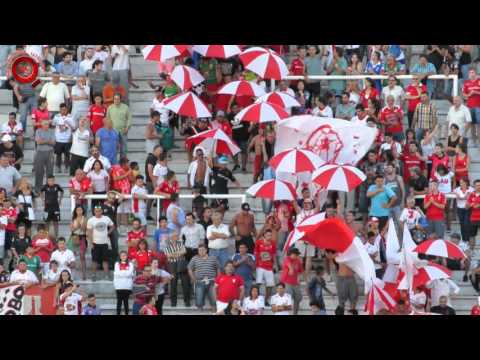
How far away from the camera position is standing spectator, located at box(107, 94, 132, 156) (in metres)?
32.7

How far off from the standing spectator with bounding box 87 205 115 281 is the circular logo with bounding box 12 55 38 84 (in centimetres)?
265

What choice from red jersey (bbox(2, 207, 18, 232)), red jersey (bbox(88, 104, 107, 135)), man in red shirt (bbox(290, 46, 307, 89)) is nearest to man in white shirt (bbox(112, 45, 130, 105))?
red jersey (bbox(88, 104, 107, 135))

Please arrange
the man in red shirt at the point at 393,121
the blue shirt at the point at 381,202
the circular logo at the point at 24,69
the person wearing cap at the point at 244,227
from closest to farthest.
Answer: the person wearing cap at the point at 244,227 → the blue shirt at the point at 381,202 → the circular logo at the point at 24,69 → the man in red shirt at the point at 393,121

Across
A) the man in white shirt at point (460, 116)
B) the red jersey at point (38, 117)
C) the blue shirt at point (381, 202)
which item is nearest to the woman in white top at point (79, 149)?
the red jersey at point (38, 117)

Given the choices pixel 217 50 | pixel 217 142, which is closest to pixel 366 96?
pixel 217 50

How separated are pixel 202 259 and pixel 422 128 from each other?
17.2ft

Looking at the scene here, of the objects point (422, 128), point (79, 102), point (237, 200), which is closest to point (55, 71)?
point (79, 102)

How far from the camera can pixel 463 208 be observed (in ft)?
101

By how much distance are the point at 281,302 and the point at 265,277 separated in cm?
94

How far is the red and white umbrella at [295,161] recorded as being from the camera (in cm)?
3009

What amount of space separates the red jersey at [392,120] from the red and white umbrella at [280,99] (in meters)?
1.53

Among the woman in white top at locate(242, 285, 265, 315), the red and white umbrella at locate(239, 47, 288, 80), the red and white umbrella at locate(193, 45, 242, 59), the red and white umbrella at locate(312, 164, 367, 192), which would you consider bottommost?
the woman in white top at locate(242, 285, 265, 315)

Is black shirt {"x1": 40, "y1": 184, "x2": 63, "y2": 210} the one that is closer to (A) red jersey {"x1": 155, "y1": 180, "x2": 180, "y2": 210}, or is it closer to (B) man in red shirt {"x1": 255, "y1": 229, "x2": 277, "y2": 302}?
(A) red jersey {"x1": 155, "y1": 180, "x2": 180, "y2": 210}

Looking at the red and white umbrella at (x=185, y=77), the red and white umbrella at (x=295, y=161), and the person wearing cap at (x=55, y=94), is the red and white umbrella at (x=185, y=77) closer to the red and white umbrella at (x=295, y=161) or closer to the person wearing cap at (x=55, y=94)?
the person wearing cap at (x=55, y=94)
